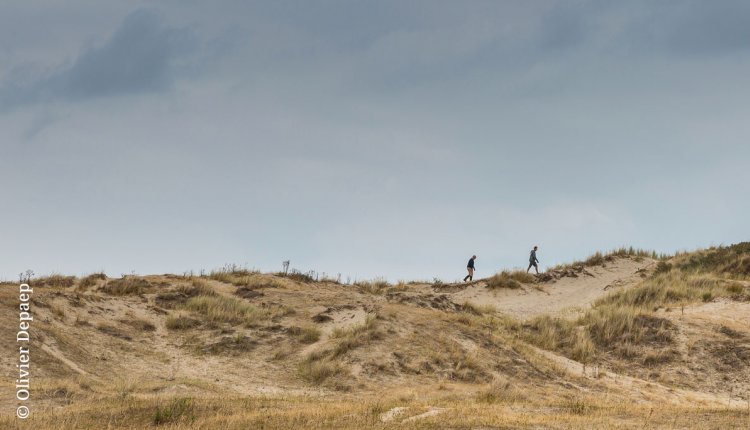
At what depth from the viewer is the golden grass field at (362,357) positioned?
15.5 meters

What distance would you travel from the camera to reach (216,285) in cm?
3409

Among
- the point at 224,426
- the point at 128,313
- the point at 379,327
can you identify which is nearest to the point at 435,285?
the point at 379,327

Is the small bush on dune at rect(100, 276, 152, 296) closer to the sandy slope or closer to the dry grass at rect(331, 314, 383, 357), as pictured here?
the dry grass at rect(331, 314, 383, 357)

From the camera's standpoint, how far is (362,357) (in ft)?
79.5

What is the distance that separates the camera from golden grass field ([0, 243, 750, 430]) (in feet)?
50.9

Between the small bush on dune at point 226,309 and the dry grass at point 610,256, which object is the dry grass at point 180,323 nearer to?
the small bush on dune at point 226,309

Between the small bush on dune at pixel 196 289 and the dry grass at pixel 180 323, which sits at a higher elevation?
the small bush on dune at pixel 196 289

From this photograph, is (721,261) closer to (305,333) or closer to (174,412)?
(305,333)

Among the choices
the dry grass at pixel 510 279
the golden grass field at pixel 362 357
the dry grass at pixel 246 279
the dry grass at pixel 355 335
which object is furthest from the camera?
the dry grass at pixel 510 279

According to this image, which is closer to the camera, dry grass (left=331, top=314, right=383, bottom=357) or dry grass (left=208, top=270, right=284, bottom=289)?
dry grass (left=331, top=314, right=383, bottom=357)

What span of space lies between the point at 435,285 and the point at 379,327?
690 inches

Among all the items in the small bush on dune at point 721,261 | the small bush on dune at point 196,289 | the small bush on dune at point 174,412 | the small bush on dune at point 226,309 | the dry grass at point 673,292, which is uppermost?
the small bush on dune at point 721,261

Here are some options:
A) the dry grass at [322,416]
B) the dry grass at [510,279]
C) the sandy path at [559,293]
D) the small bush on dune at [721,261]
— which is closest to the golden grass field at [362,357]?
the dry grass at [322,416]

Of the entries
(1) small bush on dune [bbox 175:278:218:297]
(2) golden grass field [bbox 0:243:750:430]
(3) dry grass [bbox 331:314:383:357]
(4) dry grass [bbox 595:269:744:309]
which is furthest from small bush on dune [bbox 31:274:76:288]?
(4) dry grass [bbox 595:269:744:309]
